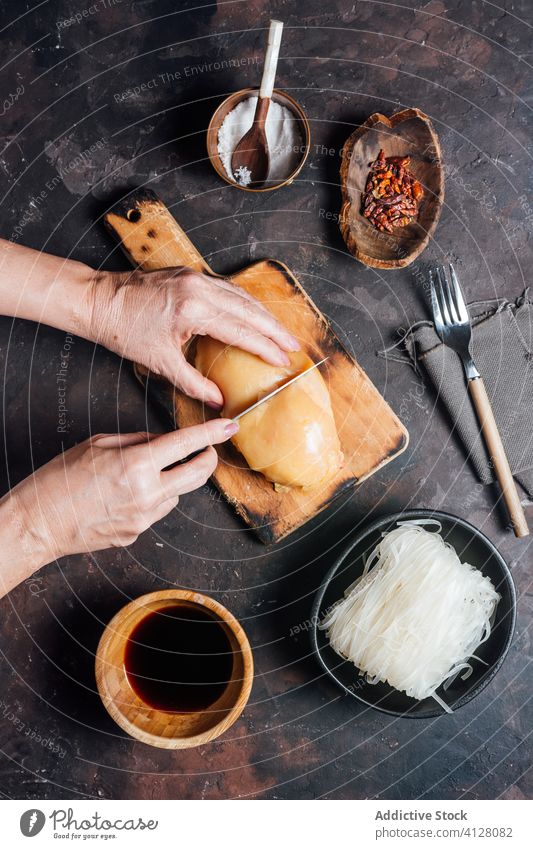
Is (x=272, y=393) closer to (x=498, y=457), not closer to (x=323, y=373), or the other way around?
(x=323, y=373)

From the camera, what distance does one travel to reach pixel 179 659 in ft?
3.95

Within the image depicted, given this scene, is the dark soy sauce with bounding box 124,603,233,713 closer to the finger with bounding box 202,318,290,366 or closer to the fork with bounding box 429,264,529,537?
the finger with bounding box 202,318,290,366

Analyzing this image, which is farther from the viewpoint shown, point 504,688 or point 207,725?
point 504,688

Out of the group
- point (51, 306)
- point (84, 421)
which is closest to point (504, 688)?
point (84, 421)

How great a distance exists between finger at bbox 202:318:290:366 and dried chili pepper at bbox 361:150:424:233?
339 millimetres

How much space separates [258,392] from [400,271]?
1.28 ft

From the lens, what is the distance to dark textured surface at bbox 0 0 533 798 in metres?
1.26

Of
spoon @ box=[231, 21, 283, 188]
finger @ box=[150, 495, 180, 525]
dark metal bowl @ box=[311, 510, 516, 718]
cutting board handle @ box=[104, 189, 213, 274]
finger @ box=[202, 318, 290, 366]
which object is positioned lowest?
dark metal bowl @ box=[311, 510, 516, 718]

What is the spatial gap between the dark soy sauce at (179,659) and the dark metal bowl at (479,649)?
175mm

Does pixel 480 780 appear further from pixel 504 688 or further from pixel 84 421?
pixel 84 421

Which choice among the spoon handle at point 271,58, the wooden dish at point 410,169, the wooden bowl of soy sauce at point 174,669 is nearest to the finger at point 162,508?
the wooden bowl of soy sauce at point 174,669

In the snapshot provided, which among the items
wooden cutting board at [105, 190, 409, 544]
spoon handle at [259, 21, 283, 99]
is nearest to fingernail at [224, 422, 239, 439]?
wooden cutting board at [105, 190, 409, 544]

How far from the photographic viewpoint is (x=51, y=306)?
1192 mm

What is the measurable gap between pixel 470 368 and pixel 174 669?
2.52 feet
